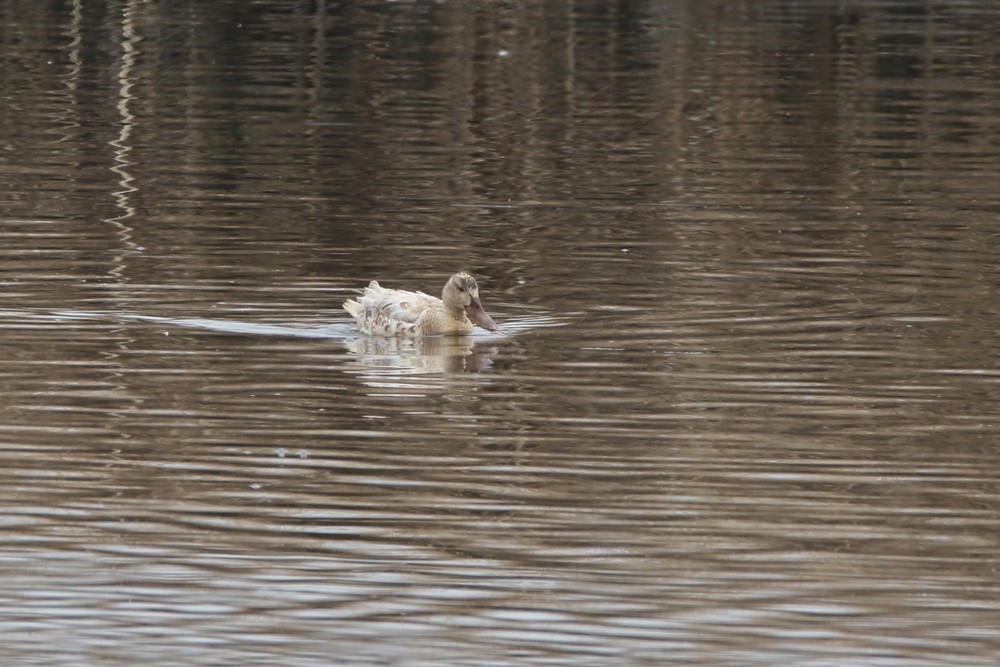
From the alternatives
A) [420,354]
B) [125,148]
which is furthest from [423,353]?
[125,148]

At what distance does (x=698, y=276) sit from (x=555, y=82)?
18526mm

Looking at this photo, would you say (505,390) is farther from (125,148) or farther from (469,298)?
(125,148)

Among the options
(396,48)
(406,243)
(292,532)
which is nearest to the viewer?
(292,532)

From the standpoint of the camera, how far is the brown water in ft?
30.6

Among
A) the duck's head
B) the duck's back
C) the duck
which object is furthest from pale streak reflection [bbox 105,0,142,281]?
the duck's head

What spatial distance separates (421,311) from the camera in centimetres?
1619

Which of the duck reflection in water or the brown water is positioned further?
the duck reflection in water

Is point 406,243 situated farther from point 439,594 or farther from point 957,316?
point 439,594

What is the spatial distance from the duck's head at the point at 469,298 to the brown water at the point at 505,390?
0.21m

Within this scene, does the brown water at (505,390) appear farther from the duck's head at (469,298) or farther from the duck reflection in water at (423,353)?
the duck's head at (469,298)

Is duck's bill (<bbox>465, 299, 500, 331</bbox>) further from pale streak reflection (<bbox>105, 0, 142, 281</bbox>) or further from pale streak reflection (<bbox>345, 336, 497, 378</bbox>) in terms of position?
pale streak reflection (<bbox>105, 0, 142, 281</bbox>)

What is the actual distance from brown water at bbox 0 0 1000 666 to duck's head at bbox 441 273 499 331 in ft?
0.69

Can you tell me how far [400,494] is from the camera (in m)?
11.2

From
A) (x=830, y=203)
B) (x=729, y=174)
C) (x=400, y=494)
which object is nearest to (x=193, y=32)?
(x=729, y=174)
